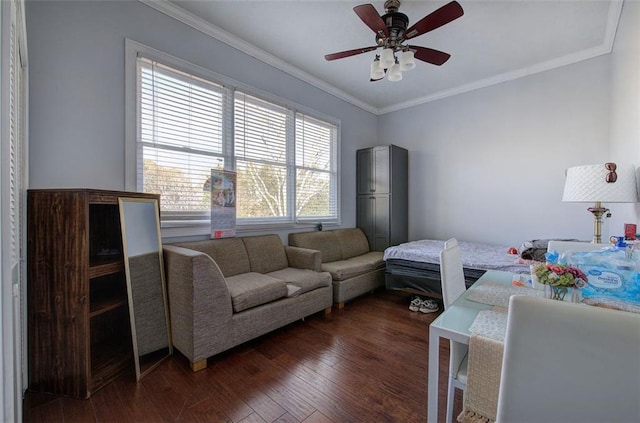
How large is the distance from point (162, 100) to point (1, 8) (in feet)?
5.33

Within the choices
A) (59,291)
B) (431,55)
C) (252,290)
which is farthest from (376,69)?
(59,291)

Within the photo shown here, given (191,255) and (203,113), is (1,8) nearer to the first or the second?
(191,255)

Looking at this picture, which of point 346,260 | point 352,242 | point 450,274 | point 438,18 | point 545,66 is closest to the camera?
point 450,274

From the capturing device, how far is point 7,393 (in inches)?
36.2

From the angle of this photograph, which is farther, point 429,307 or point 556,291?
point 429,307

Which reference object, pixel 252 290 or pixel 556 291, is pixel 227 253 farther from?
pixel 556 291

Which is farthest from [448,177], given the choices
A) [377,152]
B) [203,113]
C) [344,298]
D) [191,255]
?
[191,255]

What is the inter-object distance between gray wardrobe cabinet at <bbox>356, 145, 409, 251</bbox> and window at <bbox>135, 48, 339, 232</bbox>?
76cm

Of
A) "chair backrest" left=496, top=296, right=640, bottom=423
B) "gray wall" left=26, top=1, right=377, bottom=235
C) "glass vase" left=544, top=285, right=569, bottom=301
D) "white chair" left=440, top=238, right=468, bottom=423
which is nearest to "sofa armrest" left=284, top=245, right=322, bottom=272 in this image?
"white chair" left=440, top=238, right=468, bottom=423

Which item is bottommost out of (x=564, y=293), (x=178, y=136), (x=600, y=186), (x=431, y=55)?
(x=564, y=293)

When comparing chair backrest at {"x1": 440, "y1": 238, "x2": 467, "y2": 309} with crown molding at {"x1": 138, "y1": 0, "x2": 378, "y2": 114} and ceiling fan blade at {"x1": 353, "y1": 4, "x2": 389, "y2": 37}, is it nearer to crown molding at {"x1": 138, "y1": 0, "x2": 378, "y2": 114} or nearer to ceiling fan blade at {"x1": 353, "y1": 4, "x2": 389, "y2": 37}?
ceiling fan blade at {"x1": 353, "y1": 4, "x2": 389, "y2": 37}

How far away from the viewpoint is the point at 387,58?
212 centimetres

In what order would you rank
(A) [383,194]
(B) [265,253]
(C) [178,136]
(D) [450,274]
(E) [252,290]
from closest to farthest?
1. (D) [450,274]
2. (E) [252,290]
3. (C) [178,136]
4. (B) [265,253]
5. (A) [383,194]

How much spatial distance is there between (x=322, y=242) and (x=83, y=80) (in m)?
2.80
